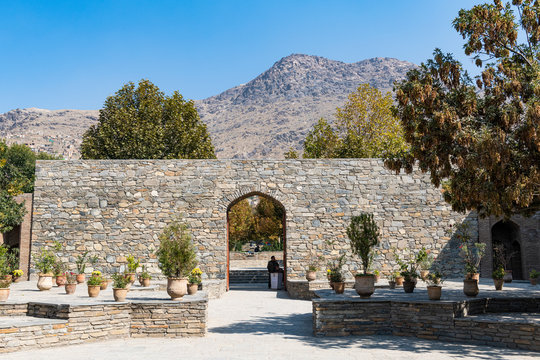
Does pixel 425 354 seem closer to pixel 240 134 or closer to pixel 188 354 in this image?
pixel 188 354

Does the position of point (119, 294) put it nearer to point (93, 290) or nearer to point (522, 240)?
point (93, 290)

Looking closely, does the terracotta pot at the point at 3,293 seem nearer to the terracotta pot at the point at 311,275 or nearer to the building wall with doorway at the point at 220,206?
the building wall with doorway at the point at 220,206

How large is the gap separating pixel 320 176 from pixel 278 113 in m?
122

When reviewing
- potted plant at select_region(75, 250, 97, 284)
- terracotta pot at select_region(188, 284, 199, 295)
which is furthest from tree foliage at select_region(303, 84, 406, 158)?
terracotta pot at select_region(188, 284, 199, 295)

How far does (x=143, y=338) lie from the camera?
31.5 ft

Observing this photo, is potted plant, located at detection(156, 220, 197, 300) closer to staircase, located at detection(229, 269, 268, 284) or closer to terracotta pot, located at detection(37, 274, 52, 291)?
terracotta pot, located at detection(37, 274, 52, 291)

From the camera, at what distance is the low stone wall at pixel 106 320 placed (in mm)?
8802

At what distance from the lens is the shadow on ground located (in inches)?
315

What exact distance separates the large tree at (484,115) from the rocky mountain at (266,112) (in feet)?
285

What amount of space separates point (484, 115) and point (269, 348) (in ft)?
20.0

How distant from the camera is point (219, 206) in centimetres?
1806

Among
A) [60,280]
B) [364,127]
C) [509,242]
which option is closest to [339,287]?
[60,280]

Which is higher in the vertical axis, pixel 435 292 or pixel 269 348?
pixel 435 292

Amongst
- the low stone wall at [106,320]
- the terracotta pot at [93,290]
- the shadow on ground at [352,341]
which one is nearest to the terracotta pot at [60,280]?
the terracotta pot at [93,290]
